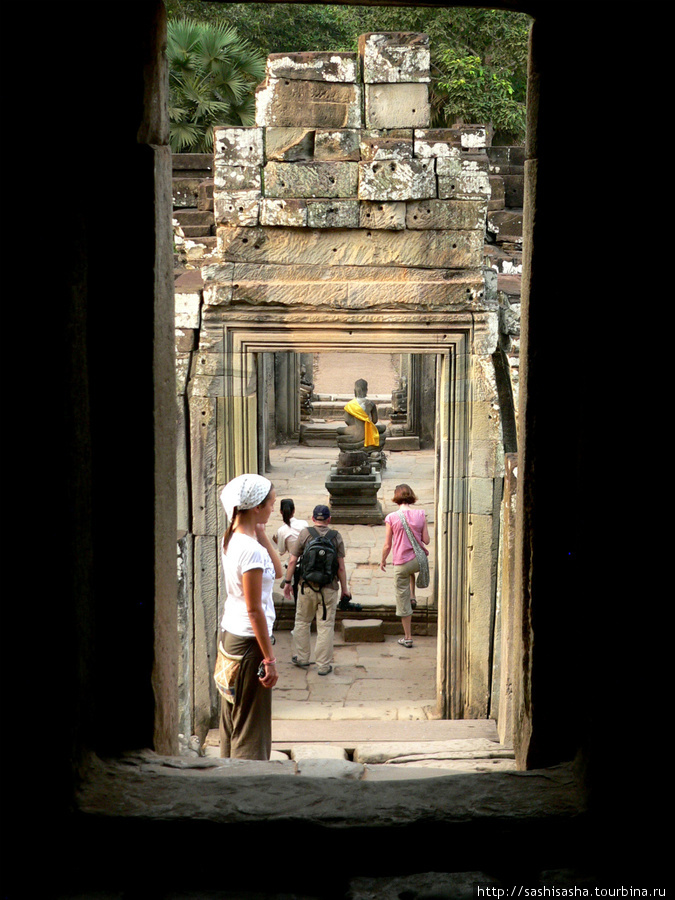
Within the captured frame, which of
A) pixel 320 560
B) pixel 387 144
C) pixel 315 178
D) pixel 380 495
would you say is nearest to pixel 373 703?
pixel 320 560

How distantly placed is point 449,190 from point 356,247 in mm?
877

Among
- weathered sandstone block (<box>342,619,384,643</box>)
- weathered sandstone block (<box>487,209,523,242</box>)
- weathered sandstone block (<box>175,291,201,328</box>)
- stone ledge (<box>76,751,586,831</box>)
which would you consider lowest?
weathered sandstone block (<box>342,619,384,643</box>)

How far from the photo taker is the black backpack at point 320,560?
7770 mm

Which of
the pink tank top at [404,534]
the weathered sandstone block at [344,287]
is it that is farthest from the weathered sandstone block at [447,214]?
the pink tank top at [404,534]

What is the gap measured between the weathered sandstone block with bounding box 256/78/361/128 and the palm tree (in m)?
7.30

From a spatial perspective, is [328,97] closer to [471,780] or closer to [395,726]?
[395,726]

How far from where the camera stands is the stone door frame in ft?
24.5

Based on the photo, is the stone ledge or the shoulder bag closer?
the stone ledge

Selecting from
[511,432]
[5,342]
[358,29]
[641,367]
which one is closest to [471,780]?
[641,367]

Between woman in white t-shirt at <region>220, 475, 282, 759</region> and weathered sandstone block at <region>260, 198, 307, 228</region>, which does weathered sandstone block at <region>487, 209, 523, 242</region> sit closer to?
weathered sandstone block at <region>260, 198, 307, 228</region>

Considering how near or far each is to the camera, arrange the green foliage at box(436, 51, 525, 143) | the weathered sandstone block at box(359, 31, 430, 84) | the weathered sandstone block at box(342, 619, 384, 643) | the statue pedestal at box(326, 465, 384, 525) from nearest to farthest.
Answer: the weathered sandstone block at box(359, 31, 430, 84) → the weathered sandstone block at box(342, 619, 384, 643) → the statue pedestal at box(326, 465, 384, 525) → the green foliage at box(436, 51, 525, 143)

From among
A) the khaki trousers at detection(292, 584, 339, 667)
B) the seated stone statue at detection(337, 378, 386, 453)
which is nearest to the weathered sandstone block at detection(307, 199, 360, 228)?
the khaki trousers at detection(292, 584, 339, 667)

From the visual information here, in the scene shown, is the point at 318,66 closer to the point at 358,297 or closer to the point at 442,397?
the point at 358,297

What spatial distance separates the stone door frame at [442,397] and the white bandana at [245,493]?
3.18m
